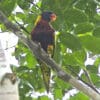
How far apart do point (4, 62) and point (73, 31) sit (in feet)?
1.32

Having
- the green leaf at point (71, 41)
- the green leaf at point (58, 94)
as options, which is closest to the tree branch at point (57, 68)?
the green leaf at point (71, 41)

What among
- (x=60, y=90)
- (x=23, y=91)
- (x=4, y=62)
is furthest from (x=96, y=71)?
(x=4, y=62)

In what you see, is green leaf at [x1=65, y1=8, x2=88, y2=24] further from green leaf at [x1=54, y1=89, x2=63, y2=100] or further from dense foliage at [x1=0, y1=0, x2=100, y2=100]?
green leaf at [x1=54, y1=89, x2=63, y2=100]

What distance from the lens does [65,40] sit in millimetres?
982

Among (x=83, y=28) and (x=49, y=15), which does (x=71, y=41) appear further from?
(x=49, y=15)

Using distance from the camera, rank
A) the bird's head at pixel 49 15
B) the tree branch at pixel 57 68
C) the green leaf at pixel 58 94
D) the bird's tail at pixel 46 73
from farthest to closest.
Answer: the green leaf at pixel 58 94 → the bird's tail at pixel 46 73 → the bird's head at pixel 49 15 → the tree branch at pixel 57 68

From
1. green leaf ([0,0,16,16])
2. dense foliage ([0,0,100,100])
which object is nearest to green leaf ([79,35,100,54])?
dense foliage ([0,0,100,100])

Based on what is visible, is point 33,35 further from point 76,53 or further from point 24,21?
point 76,53

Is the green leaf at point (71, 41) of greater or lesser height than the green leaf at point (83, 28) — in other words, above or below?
below

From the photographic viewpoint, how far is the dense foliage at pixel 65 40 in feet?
3.25

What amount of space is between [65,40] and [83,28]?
9 cm

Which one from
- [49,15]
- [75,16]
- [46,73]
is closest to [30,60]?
[46,73]

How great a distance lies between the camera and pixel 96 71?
1239 millimetres

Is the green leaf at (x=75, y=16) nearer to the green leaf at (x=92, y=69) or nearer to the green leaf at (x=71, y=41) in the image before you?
the green leaf at (x=71, y=41)
